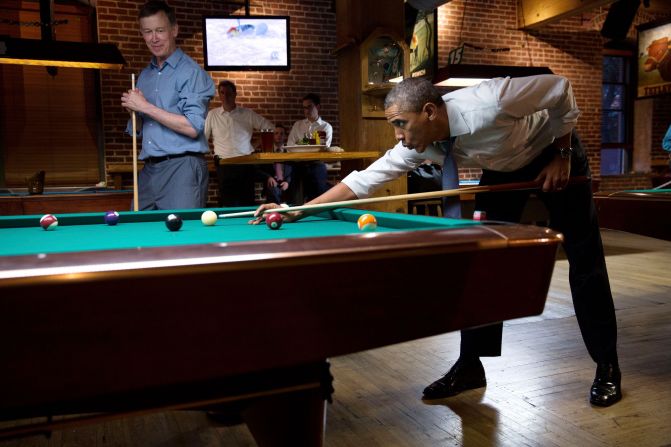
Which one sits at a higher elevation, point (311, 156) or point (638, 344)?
point (311, 156)

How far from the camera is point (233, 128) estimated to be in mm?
6430

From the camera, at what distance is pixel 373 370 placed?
8.66 feet

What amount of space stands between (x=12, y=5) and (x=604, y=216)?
6.87 m

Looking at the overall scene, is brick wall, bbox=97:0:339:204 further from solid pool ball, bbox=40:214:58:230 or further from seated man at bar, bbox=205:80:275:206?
Answer: solid pool ball, bbox=40:214:58:230

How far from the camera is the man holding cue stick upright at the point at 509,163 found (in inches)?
78.7

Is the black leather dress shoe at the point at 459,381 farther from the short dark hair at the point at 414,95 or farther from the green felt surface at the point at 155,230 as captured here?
the short dark hair at the point at 414,95

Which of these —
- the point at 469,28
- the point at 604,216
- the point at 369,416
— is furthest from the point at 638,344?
the point at 469,28

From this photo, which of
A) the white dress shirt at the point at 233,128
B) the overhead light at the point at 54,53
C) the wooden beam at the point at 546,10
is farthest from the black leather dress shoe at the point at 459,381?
the wooden beam at the point at 546,10

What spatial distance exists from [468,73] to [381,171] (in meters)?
5.43

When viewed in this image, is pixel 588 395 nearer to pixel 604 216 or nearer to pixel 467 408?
pixel 467 408

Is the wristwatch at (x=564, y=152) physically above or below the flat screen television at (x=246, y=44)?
below

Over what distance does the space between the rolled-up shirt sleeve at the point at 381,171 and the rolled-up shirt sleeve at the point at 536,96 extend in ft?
1.34

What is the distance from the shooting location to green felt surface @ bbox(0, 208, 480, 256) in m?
1.35

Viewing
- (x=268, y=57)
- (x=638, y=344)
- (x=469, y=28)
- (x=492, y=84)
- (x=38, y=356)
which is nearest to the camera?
(x=38, y=356)
